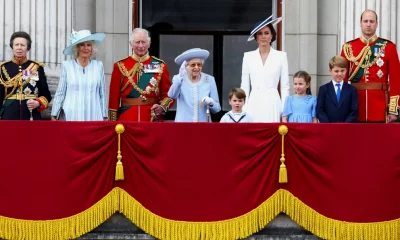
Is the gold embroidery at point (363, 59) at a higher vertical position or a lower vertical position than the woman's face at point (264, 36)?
lower

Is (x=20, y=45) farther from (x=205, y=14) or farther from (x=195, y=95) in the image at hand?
(x=205, y=14)

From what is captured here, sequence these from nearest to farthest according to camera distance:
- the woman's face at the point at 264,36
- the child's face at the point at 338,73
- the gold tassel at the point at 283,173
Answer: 1. the gold tassel at the point at 283,173
2. the child's face at the point at 338,73
3. the woman's face at the point at 264,36

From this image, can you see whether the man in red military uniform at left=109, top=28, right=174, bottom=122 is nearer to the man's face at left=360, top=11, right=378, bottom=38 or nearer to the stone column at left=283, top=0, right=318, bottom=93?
the man's face at left=360, top=11, right=378, bottom=38

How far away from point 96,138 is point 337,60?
99.7 inches

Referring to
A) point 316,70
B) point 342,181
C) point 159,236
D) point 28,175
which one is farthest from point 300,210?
point 316,70

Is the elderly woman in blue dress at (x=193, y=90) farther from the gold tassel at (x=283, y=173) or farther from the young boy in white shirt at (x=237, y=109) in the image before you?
the gold tassel at (x=283, y=173)

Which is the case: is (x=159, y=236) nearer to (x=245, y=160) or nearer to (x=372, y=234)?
(x=245, y=160)

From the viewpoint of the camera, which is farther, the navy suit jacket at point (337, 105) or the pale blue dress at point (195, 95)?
the pale blue dress at point (195, 95)

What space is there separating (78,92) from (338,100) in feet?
8.40

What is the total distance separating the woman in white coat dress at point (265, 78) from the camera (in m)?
12.8

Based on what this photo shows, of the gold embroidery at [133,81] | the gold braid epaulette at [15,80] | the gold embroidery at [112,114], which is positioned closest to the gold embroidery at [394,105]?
the gold embroidery at [133,81]

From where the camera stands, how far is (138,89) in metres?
13.0

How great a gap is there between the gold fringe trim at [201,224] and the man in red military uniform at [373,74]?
5.75ft

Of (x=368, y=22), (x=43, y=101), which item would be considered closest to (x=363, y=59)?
(x=368, y=22)
